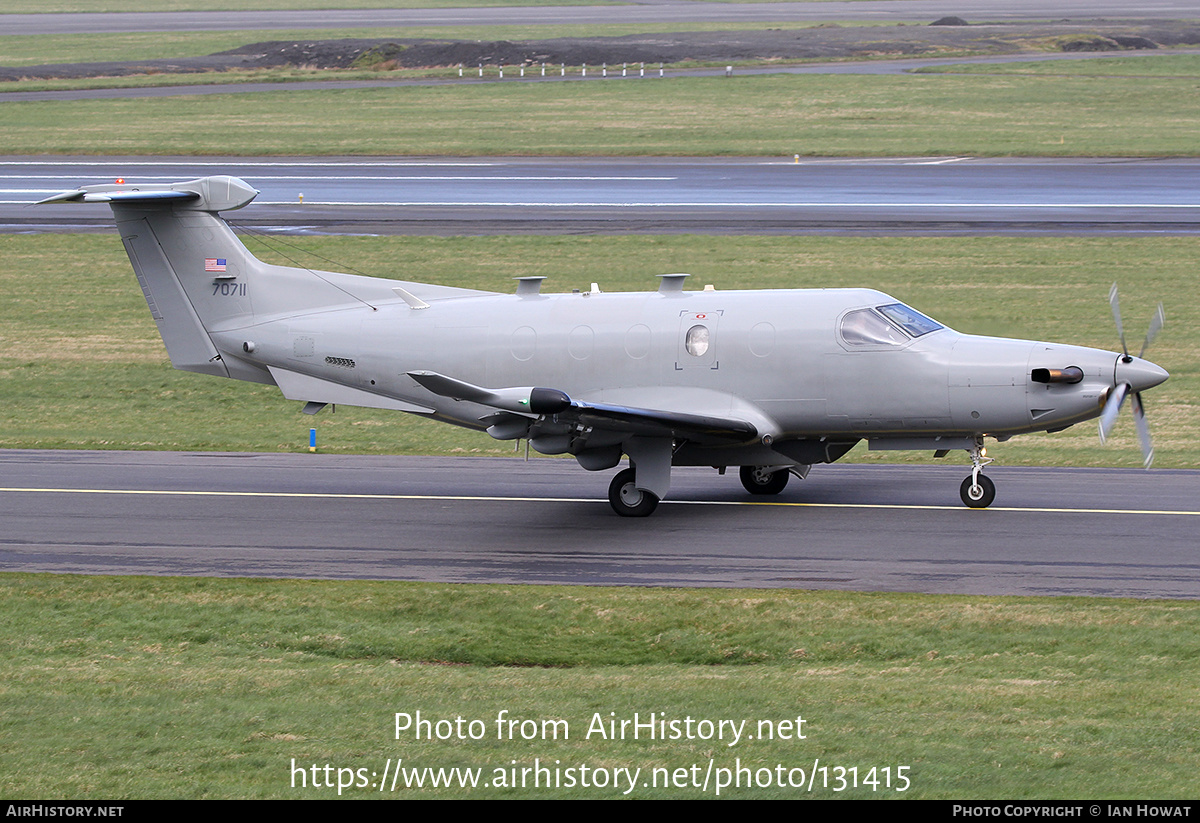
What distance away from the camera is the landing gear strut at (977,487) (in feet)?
65.6

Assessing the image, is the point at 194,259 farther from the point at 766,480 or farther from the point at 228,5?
the point at 228,5

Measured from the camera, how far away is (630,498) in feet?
66.9

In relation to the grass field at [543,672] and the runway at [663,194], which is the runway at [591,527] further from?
the runway at [663,194]

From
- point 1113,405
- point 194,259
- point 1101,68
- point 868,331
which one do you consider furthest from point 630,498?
point 1101,68

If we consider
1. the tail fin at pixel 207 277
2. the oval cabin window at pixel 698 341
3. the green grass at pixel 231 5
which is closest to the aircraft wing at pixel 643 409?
the oval cabin window at pixel 698 341

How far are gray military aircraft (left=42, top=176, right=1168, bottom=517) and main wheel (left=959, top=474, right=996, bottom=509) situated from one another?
0.09 ft

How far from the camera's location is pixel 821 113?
65.1 m

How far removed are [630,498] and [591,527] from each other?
0.83 m

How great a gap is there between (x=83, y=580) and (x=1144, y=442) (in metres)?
13.9

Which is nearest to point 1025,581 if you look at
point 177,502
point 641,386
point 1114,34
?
point 641,386

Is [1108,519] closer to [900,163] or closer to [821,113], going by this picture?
[900,163]

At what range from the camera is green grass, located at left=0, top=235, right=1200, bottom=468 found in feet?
87.7

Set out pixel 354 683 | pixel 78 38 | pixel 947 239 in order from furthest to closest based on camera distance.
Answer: pixel 78 38 < pixel 947 239 < pixel 354 683

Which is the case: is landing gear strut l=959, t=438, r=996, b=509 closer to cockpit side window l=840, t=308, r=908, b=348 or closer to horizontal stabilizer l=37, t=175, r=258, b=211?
cockpit side window l=840, t=308, r=908, b=348
